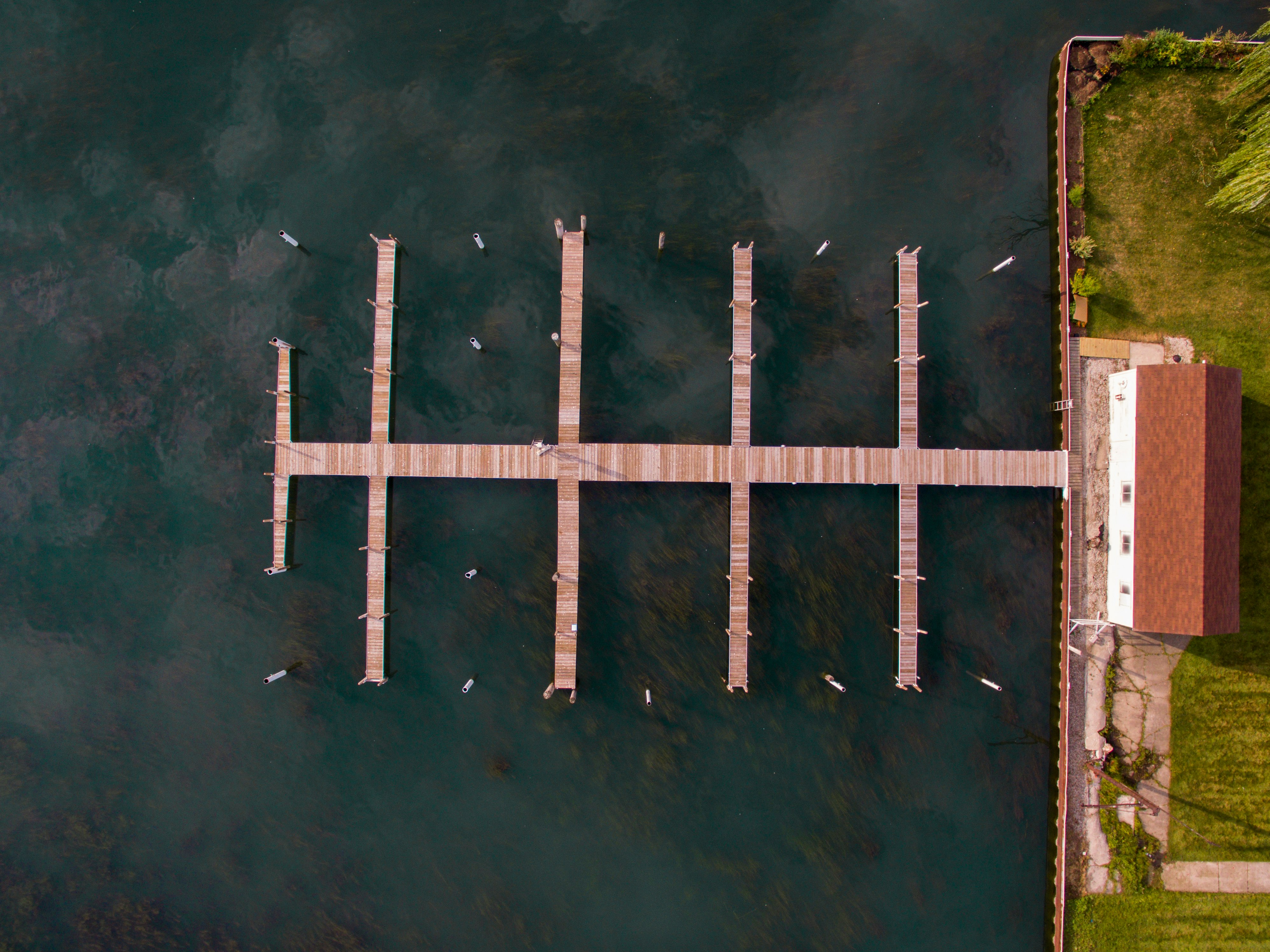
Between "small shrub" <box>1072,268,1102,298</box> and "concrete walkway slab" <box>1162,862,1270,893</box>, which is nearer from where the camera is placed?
"concrete walkway slab" <box>1162,862,1270,893</box>

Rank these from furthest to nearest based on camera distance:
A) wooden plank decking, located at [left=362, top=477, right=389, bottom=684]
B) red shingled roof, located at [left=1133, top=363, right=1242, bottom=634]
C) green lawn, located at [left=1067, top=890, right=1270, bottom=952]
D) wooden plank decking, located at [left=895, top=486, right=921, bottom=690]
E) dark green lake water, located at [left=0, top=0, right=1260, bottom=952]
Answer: dark green lake water, located at [left=0, top=0, right=1260, bottom=952], wooden plank decking, located at [left=362, top=477, right=389, bottom=684], wooden plank decking, located at [left=895, top=486, right=921, bottom=690], green lawn, located at [left=1067, top=890, right=1270, bottom=952], red shingled roof, located at [left=1133, top=363, right=1242, bottom=634]

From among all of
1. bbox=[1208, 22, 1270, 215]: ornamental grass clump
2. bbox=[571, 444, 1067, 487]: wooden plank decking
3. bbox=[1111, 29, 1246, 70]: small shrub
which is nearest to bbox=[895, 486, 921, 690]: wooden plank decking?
bbox=[571, 444, 1067, 487]: wooden plank decking

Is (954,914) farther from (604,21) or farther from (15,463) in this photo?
(15,463)

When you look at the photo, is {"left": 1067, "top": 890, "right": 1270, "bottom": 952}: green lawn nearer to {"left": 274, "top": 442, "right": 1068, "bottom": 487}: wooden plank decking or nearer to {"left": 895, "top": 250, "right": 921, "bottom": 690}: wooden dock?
{"left": 895, "top": 250, "right": 921, "bottom": 690}: wooden dock

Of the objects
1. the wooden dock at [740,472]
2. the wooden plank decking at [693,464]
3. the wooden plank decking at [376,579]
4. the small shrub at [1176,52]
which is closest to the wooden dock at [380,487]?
the wooden plank decking at [376,579]

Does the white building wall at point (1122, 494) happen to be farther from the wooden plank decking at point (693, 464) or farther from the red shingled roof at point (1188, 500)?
the wooden plank decking at point (693, 464)

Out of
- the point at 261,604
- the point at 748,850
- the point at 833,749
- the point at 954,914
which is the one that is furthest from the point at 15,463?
the point at 954,914

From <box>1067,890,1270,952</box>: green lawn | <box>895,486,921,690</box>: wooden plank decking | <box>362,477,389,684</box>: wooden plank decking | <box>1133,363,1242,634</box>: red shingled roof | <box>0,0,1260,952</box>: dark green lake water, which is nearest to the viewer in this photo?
<box>1133,363,1242,634</box>: red shingled roof

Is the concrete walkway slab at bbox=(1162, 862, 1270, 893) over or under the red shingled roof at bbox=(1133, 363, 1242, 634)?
under
